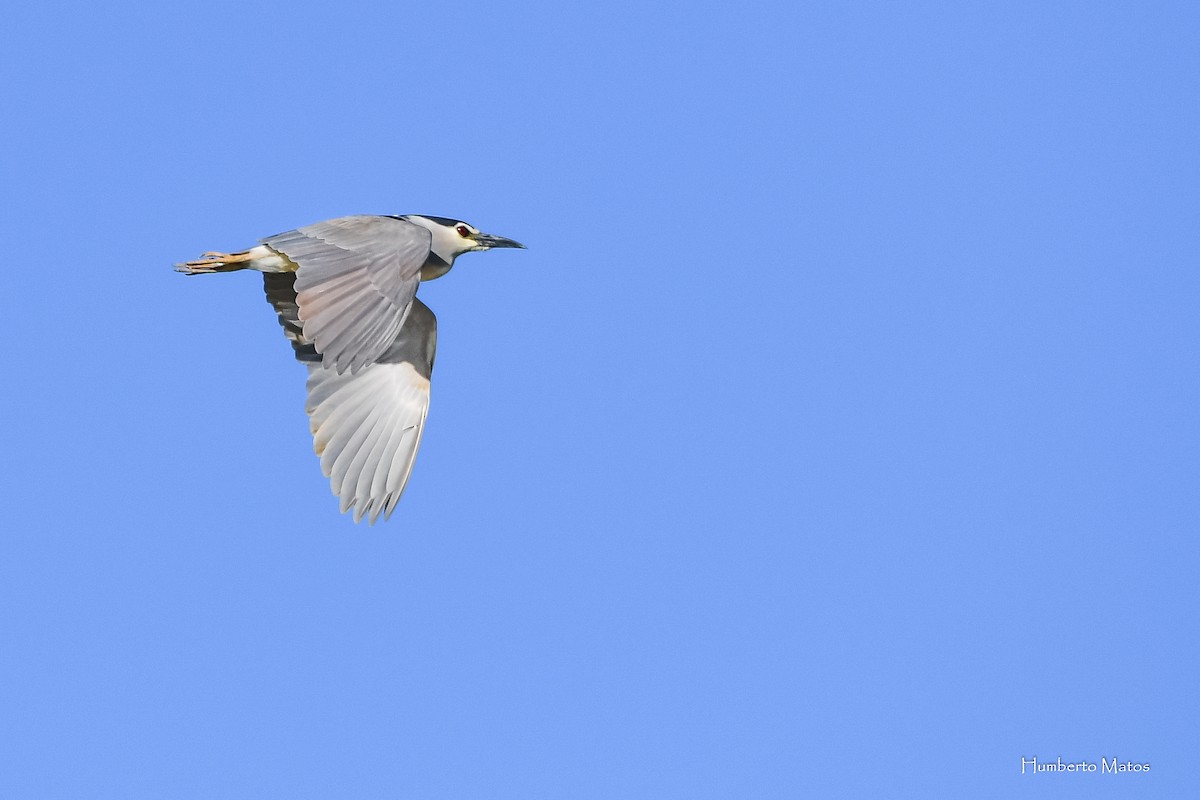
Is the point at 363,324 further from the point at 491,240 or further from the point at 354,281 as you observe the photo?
the point at 491,240

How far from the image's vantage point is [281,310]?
35.9 feet

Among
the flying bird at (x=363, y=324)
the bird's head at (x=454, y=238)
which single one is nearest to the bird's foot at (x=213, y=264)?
the flying bird at (x=363, y=324)

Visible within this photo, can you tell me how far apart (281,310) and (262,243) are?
41.0 inches

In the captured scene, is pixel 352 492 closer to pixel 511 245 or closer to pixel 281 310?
pixel 281 310

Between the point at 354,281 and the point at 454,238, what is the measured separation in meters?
2.20

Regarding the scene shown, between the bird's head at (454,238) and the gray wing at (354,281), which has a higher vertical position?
the bird's head at (454,238)

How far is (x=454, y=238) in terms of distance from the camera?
11281mm

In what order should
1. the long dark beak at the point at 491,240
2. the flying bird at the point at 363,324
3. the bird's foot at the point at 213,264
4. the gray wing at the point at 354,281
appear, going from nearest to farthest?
1. the gray wing at the point at 354,281
2. the flying bird at the point at 363,324
3. the bird's foot at the point at 213,264
4. the long dark beak at the point at 491,240

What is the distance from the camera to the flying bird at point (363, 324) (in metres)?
8.95

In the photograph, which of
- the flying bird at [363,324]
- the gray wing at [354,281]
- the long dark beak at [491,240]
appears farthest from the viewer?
the long dark beak at [491,240]

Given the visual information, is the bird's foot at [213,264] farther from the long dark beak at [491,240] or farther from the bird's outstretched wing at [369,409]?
the long dark beak at [491,240]

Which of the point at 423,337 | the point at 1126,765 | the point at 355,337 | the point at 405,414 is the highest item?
the point at 423,337

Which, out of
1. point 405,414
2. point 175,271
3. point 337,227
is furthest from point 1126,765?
point 175,271

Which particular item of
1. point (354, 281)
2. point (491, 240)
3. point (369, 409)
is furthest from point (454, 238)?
point (354, 281)
